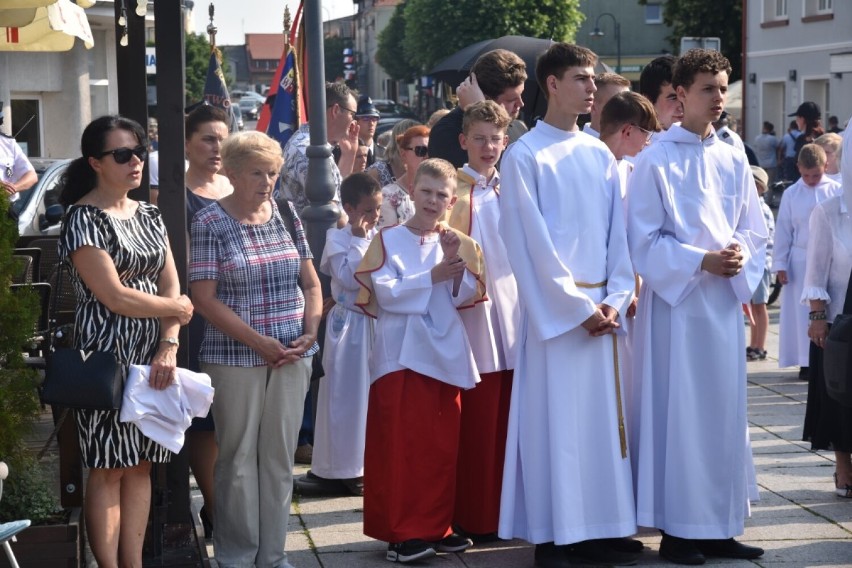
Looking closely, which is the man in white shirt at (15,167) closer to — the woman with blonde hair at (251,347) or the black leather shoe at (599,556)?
the woman with blonde hair at (251,347)

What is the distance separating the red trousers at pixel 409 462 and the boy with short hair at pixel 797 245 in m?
5.26

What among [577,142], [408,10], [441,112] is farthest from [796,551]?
[408,10]

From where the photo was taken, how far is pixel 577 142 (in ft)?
20.3

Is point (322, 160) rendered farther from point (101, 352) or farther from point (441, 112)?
point (101, 352)

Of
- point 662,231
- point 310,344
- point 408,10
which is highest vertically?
point 408,10

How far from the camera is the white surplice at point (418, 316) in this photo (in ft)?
20.4

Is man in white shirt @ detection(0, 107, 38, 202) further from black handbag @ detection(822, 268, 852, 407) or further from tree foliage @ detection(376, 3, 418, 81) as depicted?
tree foliage @ detection(376, 3, 418, 81)

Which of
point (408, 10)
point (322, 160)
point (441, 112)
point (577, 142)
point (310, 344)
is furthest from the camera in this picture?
point (408, 10)

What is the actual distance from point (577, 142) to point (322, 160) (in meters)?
2.34

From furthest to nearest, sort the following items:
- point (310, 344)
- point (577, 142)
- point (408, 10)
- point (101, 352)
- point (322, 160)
A: point (408, 10)
point (322, 160)
point (577, 142)
point (310, 344)
point (101, 352)

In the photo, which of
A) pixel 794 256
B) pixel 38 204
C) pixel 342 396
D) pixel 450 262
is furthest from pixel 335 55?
pixel 450 262

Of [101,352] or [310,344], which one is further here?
[310,344]

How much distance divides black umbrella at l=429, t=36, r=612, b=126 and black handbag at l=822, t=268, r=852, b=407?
406 cm

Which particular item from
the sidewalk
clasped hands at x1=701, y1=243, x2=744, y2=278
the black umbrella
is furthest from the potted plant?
the black umbrella
